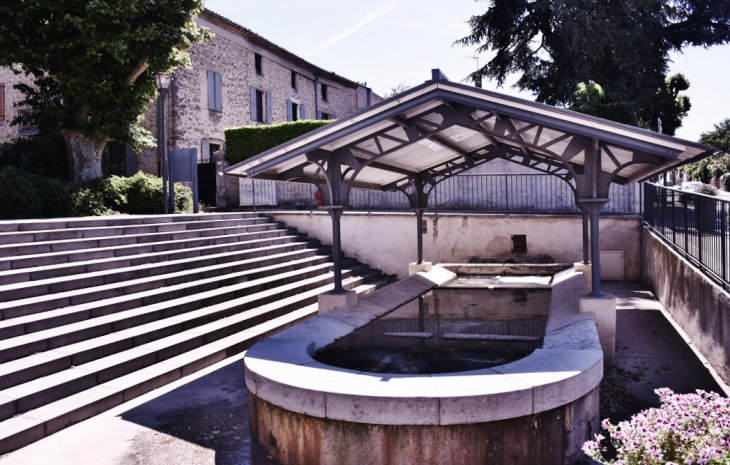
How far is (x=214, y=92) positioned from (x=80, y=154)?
25.7 ft

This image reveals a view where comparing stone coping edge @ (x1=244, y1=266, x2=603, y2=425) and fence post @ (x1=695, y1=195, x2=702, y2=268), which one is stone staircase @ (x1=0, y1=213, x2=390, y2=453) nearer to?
stone coping edge @ (x1=244, y1=266, x2=603, y2=425)

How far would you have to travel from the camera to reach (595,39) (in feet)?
71.7

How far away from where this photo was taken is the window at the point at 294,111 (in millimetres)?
29016

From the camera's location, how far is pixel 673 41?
24.4 m

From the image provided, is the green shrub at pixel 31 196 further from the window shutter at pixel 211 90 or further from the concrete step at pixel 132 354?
the window shutter at pixel 211 90

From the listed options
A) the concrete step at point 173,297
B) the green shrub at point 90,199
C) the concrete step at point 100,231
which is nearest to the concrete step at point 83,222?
the concrete step at point 100,231

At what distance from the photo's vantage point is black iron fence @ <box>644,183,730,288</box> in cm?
640

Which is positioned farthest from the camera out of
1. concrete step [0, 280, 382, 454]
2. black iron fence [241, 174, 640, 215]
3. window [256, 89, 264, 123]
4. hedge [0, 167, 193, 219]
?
window [256, 89, 264, 123]

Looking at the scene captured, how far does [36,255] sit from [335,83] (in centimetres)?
2783

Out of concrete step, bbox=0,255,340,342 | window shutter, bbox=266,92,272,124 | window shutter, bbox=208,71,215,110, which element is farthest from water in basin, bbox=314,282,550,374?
window shutter, bbox=266,92,272,124

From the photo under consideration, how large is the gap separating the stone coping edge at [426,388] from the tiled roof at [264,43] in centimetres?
2046

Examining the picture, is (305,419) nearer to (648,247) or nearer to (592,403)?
(592,403)

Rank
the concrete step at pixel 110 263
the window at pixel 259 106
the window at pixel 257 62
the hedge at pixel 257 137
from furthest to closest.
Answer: the window at pixel 259 106
the window at pixel 257 62
the hedge at pixel 257 137
the concrete step at pixel 110 263

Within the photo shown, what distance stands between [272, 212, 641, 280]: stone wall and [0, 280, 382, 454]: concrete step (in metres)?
6.72
